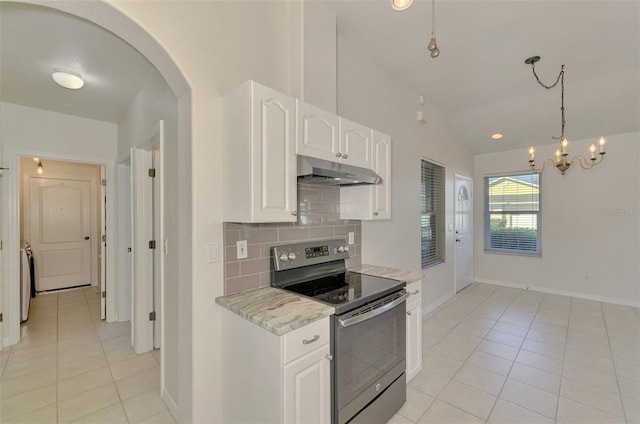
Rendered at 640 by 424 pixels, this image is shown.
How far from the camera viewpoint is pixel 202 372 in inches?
65.7

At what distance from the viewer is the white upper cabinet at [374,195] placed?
A: 96.7 inches

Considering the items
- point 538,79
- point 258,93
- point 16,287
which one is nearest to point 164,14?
point 258,93

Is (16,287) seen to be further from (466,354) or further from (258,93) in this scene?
(466,354)

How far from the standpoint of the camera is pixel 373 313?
175 centimetres

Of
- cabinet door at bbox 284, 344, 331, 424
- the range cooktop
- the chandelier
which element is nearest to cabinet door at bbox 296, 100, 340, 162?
the range cooktop

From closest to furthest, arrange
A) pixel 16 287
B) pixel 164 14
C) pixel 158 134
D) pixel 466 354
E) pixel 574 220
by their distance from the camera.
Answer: pixel 164 14 → pixel 158 134 → pixel 466 354 → pixel 16 287 → pixel 574 220

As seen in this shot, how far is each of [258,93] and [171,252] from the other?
4.19ft

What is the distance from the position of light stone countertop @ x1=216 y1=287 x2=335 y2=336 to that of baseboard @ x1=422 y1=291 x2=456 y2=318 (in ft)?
9.11

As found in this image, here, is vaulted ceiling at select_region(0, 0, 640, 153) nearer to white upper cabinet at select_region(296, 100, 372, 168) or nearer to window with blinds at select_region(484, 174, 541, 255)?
white upper cabinet at select_region(296, 100, 372, 168)

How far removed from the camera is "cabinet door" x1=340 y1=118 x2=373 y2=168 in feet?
6.86

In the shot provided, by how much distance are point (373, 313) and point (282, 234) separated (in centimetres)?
83

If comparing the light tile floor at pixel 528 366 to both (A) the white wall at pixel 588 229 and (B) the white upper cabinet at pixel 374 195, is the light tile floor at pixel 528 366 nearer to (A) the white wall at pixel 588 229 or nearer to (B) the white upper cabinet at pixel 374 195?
(A) the white wall at pixel 588 229

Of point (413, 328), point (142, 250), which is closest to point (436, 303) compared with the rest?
point (413, 328)

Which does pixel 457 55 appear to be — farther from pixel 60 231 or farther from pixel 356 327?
pixel 60 231
